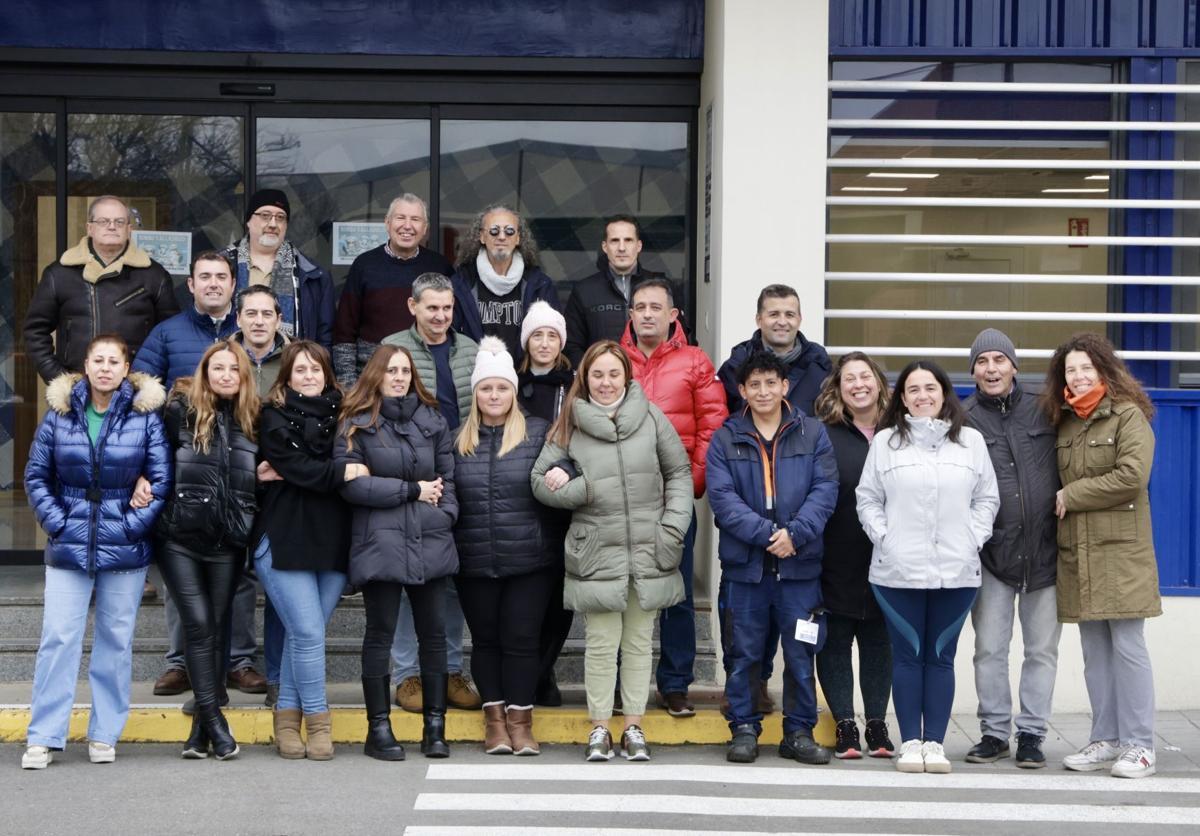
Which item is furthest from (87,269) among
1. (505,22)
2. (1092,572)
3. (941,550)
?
(1092,572)

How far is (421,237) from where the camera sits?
8430 mm

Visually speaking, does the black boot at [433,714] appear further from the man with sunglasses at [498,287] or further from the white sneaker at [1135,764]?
the white sneaker at [1135,764]

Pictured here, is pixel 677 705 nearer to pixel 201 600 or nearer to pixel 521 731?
pixel 521 731

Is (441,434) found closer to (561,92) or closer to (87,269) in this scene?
(87,269)

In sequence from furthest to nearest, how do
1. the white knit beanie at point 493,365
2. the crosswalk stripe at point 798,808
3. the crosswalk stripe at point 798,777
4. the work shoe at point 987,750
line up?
the work shoe at point 987,750
the white knit beanie at point 493,365
the crosswalk stripe at point 798,777
the crosswalk stripe at point 798,808

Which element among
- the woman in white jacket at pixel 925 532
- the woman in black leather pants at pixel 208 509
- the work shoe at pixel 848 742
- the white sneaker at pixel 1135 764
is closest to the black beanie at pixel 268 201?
the woman in black leather pants at pixel 208 509

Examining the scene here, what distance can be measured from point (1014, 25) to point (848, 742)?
431cm

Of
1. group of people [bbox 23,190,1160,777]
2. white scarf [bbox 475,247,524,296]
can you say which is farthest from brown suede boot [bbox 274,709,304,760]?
white scarf [bbox 475,247,524,296]

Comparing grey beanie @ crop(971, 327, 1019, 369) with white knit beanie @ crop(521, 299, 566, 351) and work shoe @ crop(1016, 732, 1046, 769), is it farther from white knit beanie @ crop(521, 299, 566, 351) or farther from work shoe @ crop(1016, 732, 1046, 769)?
white knit beanie @ crop(521, 299, 566, 351)

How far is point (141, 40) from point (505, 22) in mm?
2210

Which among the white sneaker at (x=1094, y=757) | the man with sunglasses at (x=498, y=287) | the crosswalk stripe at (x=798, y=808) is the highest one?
the man with sunglasses at (x=498, y=287)

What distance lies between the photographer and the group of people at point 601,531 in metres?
6.96

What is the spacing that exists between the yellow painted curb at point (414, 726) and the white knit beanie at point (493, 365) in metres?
1.64

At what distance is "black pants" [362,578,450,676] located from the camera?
279 inches
